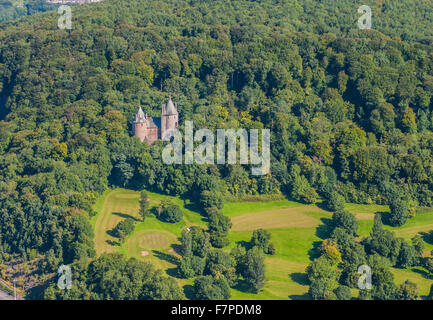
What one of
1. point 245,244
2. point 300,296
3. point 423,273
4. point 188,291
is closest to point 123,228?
point 188,291

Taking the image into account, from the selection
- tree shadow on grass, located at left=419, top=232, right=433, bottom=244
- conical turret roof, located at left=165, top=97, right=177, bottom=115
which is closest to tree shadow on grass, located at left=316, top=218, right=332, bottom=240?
tree shadow on grass, located at left=419, top=232, right=433, bottom=244

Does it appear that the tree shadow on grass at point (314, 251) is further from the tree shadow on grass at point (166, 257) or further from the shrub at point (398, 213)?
the tree shadow on grass at point (166, 257)

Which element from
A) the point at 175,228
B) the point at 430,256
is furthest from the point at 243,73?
the point at 430,256

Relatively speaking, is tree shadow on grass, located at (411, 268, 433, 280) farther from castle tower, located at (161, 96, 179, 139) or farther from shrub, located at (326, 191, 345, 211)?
castle tower, located at (161, 96, 179, 139)

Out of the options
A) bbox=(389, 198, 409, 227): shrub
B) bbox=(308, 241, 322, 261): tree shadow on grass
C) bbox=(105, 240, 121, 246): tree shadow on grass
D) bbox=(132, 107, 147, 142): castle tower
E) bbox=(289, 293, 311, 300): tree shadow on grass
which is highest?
bbox=(132, 107, 147, 142): castle tower

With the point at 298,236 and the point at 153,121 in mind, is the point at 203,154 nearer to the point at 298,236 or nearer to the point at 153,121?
the point at 153,121

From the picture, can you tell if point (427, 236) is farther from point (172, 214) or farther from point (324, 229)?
point (172, 214)

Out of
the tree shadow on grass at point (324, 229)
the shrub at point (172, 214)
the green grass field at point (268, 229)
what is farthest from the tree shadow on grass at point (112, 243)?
the tree shadow on grass at point (324, 229)
